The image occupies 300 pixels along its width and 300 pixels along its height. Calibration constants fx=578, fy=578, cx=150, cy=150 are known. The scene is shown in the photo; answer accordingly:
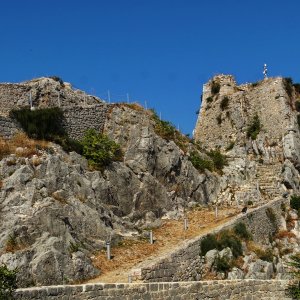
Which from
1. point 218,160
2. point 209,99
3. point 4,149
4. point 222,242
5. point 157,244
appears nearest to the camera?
point 157,244

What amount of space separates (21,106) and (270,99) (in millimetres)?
22214

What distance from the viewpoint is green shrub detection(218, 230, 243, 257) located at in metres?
26.7

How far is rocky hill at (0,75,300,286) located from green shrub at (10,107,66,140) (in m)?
0.57

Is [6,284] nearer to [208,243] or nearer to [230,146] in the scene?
[208,243]

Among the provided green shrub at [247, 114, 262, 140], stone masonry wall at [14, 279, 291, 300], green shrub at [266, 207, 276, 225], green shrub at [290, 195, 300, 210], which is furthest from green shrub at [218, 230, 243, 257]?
green shrub at [247, 114, 262, 140]

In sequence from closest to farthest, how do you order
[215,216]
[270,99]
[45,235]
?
[45,235], [215,216], [270,99]

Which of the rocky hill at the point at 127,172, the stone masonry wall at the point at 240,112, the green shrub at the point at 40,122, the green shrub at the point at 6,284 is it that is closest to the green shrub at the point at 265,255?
the rocky hill at the point at 127,172

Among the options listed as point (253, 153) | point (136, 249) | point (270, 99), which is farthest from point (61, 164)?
point (270, 99)

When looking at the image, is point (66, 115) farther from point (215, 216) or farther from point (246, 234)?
point (246, 234)

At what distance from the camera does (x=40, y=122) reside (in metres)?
31.4

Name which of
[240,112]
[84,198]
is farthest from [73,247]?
[240,112]

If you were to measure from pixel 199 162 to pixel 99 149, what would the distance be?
8999mm

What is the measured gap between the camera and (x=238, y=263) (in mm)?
26312

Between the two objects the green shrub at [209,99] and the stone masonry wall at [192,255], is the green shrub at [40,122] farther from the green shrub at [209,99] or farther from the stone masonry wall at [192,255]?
the green shrub at [209,99]
